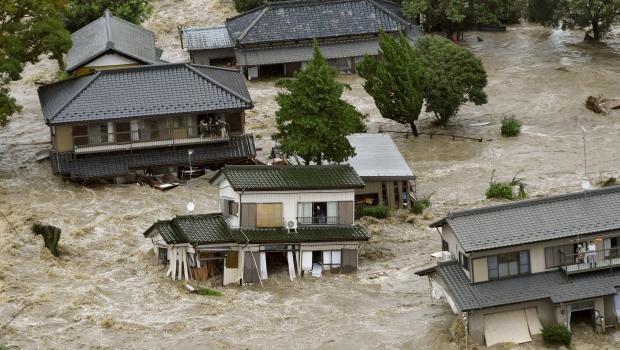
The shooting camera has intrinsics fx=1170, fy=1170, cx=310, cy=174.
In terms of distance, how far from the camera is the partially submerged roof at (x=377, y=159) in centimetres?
5706

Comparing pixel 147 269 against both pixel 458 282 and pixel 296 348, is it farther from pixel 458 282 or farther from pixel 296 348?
pixel 458 282

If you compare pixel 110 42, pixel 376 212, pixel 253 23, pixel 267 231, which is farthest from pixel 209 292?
pixel 253 23

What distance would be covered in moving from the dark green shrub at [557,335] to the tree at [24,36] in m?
30.4

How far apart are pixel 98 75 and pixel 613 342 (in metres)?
30.9

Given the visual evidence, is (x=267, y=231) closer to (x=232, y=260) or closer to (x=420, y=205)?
(x=232, y=260)

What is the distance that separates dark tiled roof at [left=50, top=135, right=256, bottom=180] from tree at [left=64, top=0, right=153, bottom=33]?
22414 millimetres

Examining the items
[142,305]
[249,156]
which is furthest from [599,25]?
[142,305]

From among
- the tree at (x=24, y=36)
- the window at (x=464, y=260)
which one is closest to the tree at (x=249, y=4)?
the tree at (x=24, y=36)

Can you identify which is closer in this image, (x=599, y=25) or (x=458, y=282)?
(x=458, y=282)

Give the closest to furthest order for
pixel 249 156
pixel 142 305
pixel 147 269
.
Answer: pixel 142 305 → pixel 147 269 → pixel 249 156

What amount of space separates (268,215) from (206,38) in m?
33.1

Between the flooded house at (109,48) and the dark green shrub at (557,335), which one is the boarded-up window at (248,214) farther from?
the flooded house at (109,48)

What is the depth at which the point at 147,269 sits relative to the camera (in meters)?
50.1

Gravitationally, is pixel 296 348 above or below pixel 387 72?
below
